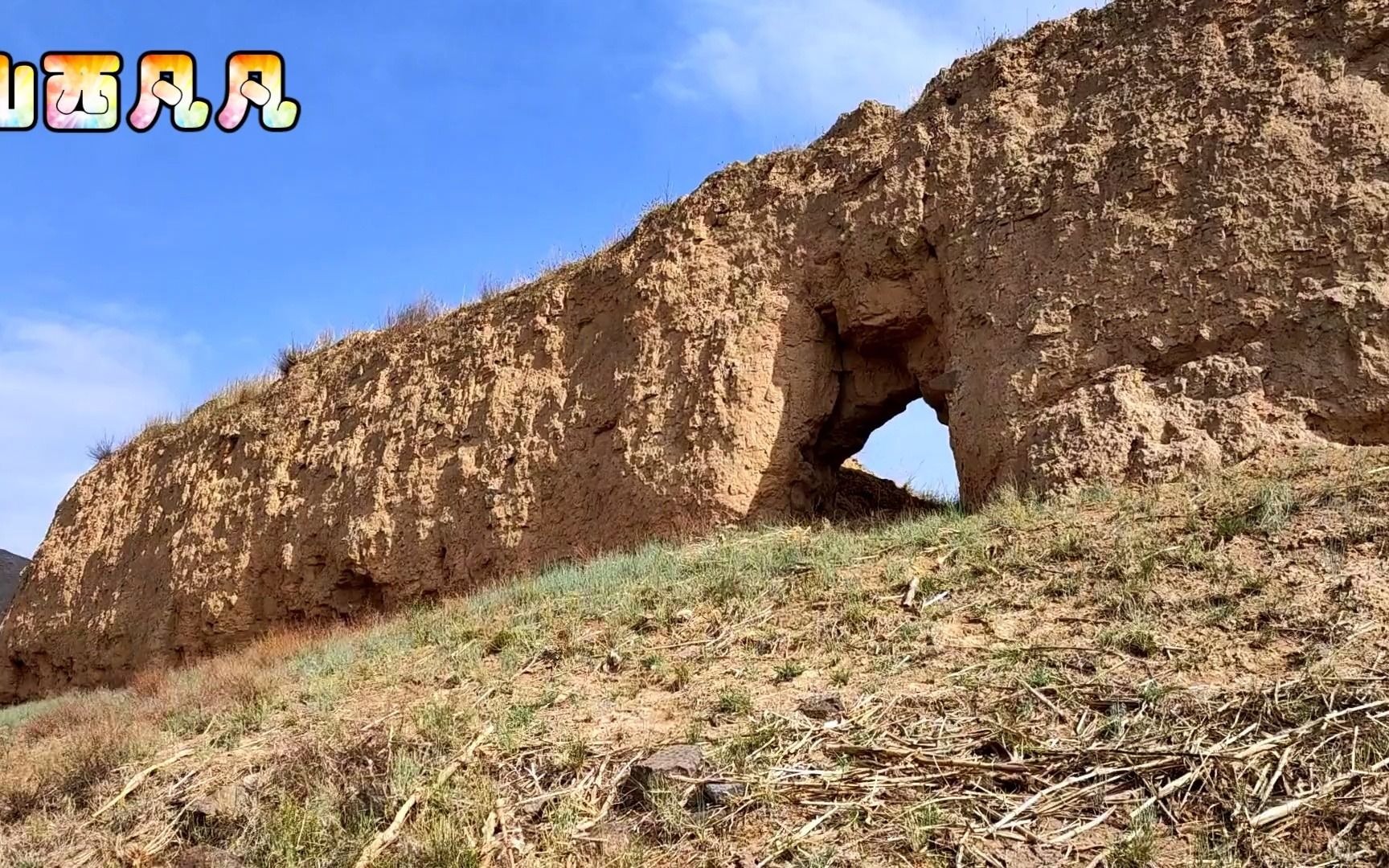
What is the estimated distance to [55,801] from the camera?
5.71 metres

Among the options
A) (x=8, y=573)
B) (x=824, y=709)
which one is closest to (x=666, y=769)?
(x=824, y=709)

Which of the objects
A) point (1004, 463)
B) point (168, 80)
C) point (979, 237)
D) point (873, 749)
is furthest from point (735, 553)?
point (168, 80)

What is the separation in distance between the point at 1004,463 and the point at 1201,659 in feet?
9.49

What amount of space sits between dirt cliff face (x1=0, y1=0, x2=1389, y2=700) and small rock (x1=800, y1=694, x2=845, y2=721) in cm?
283

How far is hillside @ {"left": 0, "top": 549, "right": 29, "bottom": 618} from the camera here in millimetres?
24984

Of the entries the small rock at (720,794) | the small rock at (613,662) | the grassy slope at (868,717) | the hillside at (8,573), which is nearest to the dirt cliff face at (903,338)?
the grassy slope at (868,717)

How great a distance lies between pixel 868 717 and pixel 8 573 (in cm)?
2755

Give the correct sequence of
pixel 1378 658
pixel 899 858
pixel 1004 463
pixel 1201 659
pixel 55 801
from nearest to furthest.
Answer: pixel 899 858
pixel 1378 658
pixel 1201 659
pixel 55 801
pixel 1004 463

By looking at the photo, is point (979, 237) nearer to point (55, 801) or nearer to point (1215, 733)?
point (1215, 733)

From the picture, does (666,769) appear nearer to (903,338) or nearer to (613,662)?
(613,662)

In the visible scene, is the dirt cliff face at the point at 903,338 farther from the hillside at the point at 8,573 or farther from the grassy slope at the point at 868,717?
the hillside at the point at 8,573

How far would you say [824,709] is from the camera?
16.0 ft

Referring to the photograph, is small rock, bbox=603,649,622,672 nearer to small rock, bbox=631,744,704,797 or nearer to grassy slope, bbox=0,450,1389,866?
grassy slope, bbox=0,450,1389,866

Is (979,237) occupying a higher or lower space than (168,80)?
lower
